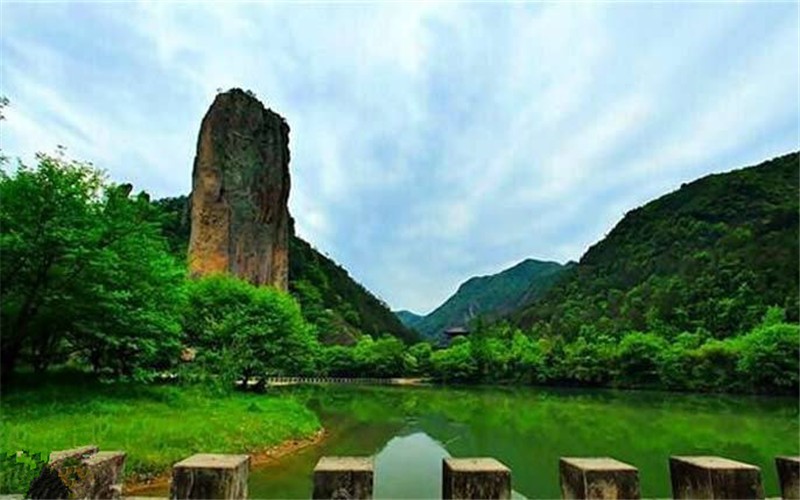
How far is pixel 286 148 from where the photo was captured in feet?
188

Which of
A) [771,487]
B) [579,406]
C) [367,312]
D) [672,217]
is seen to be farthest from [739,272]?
[367,312]

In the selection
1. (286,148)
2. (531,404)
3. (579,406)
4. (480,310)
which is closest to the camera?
(579,406)

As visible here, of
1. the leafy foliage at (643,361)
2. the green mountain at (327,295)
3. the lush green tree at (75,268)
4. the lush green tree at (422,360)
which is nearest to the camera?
the lush green tree at (75,268)

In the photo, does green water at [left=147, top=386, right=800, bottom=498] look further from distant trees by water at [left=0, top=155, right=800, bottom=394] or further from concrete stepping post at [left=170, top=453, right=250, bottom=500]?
concrete stepping post at [left=170, top=453, right=250, bottom=500]

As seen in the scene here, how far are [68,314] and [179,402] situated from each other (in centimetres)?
420

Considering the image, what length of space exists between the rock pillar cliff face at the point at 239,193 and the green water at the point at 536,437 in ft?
68.1

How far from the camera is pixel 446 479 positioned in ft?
8.64

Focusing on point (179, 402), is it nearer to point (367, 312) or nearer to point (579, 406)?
point (579, 406)

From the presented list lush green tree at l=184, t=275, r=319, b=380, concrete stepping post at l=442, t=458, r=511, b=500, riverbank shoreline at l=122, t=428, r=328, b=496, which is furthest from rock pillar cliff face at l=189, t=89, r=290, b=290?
concrete stepping post at l=442, t=458, r=511, b=500

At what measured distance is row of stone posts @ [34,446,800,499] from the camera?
2.45 m

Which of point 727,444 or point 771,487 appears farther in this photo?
point 727,444

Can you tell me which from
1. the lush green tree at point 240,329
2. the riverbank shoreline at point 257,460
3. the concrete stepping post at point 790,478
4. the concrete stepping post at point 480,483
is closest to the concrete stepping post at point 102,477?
the concrete stepping post at point 480,483

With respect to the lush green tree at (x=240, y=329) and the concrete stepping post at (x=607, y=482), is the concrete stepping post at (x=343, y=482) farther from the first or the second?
the lush green tree at (x=240, y=329)

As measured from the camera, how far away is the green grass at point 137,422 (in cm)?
1027
